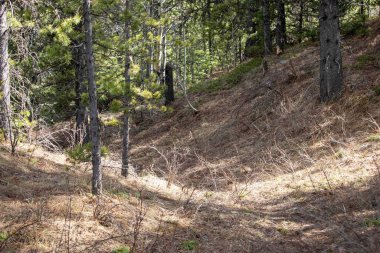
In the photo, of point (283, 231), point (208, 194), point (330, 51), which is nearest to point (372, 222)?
point (283, 231)

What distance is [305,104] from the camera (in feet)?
40.4

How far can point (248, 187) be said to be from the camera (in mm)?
9156

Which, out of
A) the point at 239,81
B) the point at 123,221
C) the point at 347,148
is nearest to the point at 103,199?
the point at 123,221

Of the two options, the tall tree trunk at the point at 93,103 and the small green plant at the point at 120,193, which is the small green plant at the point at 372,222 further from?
the tall tree trunk at the point at 93,103

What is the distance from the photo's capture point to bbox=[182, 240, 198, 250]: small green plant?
17.9ft

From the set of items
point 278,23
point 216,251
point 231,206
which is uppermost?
point 278,23

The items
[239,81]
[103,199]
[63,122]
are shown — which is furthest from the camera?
[63,122]

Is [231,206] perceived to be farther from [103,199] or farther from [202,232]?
[103,199]

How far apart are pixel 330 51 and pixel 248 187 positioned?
460 centimetres

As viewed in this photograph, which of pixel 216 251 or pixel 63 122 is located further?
pixel 63 122

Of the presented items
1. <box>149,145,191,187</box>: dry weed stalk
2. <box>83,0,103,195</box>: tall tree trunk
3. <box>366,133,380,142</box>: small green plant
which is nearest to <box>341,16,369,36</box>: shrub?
<box>366,133,380,142</box>: small green plant

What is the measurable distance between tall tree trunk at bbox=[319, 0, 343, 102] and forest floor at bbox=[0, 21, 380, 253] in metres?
0.39

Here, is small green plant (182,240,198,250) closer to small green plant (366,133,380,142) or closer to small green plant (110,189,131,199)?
small green plant (110,189,131,199)

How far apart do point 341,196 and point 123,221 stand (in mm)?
3751
